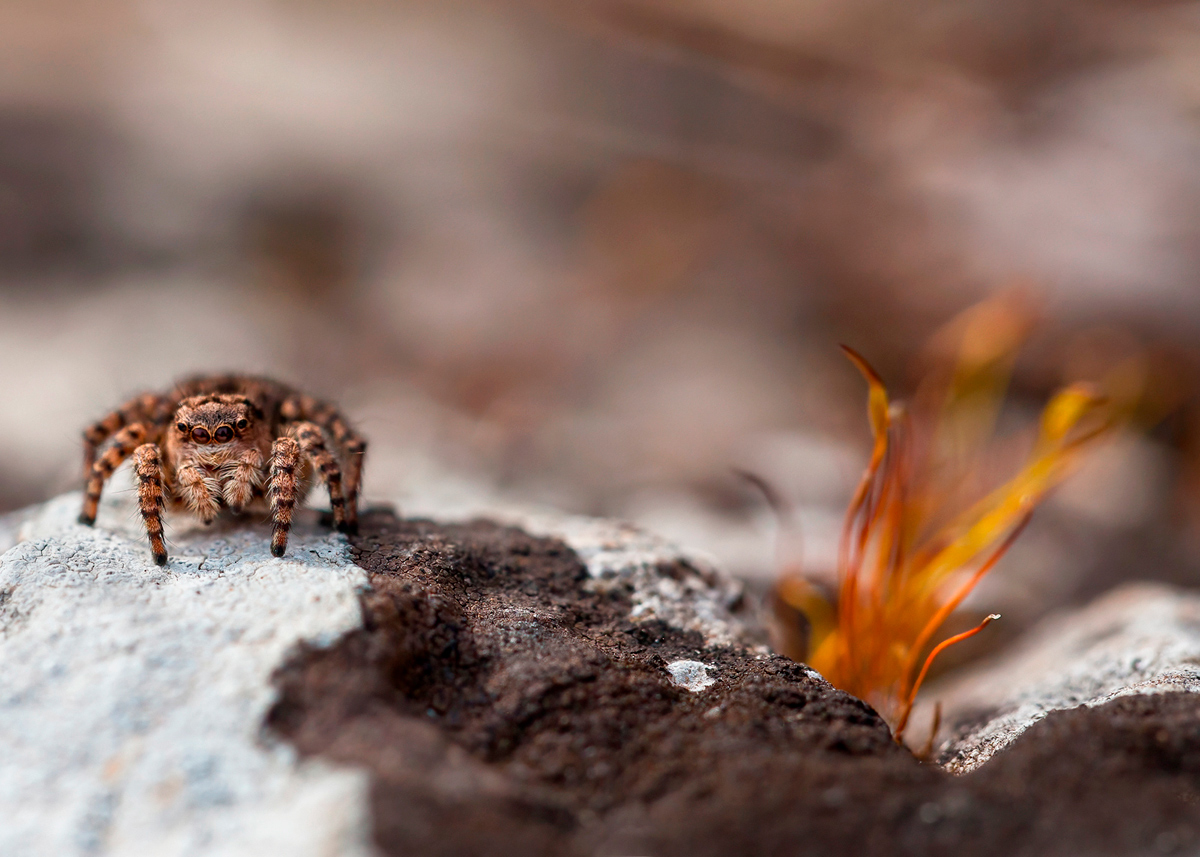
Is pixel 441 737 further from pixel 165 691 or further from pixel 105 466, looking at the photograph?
pixel 105 466

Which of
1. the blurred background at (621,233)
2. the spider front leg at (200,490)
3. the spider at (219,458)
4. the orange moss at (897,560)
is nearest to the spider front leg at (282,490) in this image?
the spider at (219,458)

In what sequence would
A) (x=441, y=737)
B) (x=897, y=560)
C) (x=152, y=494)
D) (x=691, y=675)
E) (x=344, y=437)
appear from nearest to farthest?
1. (x=441, y=737)
2. (x=691, y=675)
3. (x=152, y=494)
4. (x=344, y=437)
5. (x=897, y=560)

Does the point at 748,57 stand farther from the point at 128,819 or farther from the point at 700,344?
the point at 128,819

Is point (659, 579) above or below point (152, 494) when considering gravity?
below

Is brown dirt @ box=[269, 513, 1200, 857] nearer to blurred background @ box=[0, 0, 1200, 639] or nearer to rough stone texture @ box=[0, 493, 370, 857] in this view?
rough stone texture @ box=[0, 493, 370, 857]

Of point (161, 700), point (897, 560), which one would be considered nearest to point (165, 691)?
point (161, 700)

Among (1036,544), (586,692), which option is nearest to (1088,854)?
(586,692)

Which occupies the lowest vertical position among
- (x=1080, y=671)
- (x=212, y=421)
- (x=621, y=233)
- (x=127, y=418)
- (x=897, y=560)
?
(x=1080, y=671)
